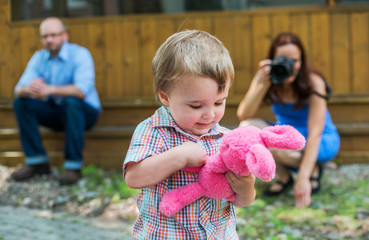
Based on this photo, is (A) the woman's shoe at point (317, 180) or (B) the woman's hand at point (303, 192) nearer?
(B) the woman's hand at point (303, 192)

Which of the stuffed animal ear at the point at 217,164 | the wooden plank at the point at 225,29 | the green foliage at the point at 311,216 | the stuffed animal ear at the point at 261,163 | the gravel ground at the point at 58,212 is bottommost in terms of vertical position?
the gravel ground at the point at 58,212

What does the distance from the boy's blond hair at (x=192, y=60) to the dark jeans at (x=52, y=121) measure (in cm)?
251

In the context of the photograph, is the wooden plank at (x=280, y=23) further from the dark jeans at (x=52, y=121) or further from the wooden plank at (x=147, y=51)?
the dark jeans at (x=52, y=121)

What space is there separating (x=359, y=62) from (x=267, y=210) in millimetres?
1851

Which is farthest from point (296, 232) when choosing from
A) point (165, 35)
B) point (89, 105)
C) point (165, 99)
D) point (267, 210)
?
point (165, 35)

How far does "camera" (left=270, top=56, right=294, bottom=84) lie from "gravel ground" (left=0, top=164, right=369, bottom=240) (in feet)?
2.63

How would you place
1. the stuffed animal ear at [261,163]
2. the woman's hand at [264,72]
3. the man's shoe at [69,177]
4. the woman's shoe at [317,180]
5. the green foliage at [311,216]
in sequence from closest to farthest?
the stuffed animal ear at [261,163]
the green foliage at [311,216]
the woman's hand at [264,72]
the woman's shoe at [317,180]
the man's shoe at [69,177]

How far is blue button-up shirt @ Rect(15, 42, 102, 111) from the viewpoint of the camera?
380 centimetres

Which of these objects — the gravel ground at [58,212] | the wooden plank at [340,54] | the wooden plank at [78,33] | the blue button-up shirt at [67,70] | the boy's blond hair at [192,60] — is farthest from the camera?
the wooden plank at [78,33]

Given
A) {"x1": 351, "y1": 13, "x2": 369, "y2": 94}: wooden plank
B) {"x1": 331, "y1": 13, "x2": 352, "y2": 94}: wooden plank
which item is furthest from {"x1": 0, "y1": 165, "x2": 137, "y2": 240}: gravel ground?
{"x1": 351, "y1": 13, "x2": 369, "y2": 94}: wooden plank

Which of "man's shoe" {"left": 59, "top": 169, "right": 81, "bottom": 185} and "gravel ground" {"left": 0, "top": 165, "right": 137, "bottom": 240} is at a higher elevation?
"man's shoe" {"left": 59, "top": 169, "right": 81, "bottom": 185}

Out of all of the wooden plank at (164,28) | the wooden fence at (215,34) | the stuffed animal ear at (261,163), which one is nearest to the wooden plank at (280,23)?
the wooden fence at (215,34)

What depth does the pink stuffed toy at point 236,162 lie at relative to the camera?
1089mm

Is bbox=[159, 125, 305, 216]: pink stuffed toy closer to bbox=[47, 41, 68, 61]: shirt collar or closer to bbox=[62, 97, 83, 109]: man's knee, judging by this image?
bbox=[62, 97, 83, 109]: man's knee
